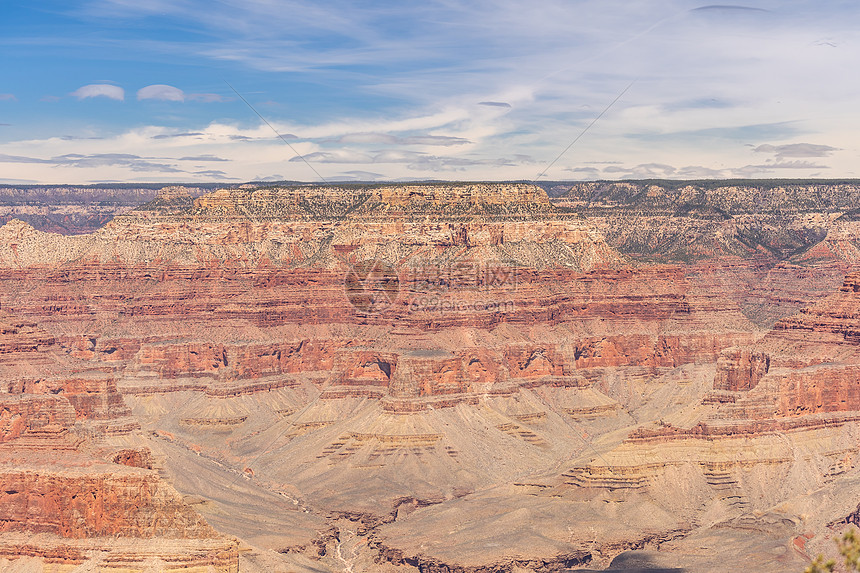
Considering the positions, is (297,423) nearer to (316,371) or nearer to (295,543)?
(316,371)

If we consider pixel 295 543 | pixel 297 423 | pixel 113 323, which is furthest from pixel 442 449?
pixel 113 323

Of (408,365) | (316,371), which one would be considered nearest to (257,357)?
(316,371)

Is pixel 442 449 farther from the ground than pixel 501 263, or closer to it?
closer to it

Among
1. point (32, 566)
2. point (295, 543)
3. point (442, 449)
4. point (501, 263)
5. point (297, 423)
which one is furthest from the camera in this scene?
point (501, 263)

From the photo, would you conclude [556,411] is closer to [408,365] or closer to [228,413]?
[408,365]

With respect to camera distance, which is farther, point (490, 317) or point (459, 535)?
point (490, 317)

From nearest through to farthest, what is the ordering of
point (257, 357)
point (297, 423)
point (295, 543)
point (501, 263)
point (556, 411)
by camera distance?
point (295, 543)
point (297, 423)
point (556, 411)
point (257, 357)
point (501, 263)
